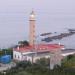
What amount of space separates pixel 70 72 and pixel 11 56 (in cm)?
241

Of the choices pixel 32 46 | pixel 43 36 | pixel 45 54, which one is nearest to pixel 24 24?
pixel 43 36

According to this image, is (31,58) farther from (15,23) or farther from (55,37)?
(15,23)

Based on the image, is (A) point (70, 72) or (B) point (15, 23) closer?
(A) point (70, 72)

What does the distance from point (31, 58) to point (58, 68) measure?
1.60m

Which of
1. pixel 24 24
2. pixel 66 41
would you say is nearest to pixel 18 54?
pixel 66 41

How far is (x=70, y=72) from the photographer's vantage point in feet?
11.0

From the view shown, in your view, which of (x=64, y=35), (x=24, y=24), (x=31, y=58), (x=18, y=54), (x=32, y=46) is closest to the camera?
(x=31, y=58)

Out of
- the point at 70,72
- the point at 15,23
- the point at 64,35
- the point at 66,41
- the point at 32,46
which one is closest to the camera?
the point at 70,72

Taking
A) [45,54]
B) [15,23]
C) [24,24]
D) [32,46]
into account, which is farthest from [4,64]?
[15,23]

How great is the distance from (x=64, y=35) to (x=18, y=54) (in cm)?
490

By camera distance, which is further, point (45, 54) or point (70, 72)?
point (45, 54)

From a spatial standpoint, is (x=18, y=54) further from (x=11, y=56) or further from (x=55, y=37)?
(x=55, y=37)

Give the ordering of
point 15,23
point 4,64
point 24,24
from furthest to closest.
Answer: point 15,23 → point 24,24 → point 4,64

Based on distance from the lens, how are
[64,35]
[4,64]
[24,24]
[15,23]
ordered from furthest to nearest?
1. [15,23]
2. [24,24]
3. [64,35]
4. [4,64]
